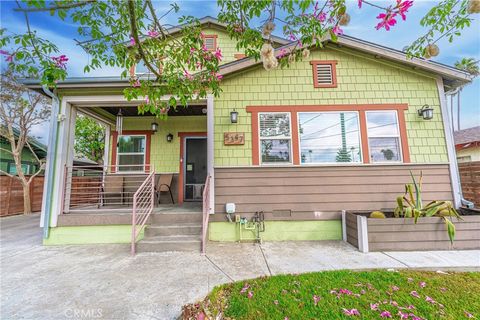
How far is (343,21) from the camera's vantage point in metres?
2.47

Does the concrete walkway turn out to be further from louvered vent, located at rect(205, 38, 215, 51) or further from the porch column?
louvered vent, located at rect(205, 38, 215, 51)

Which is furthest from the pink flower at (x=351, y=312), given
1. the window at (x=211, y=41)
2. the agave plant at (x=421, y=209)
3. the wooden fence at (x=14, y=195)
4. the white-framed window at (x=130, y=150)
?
the wooden fence at (x=14, y=195)

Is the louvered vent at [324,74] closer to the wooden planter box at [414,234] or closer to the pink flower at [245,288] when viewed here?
the wooden planter box at [414,234]

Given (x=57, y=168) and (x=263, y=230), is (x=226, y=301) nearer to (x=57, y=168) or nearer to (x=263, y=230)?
(x=263, y=230)

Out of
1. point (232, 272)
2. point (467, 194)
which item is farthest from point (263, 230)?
point (467, 194)

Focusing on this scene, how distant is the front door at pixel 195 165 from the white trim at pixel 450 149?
6053mm

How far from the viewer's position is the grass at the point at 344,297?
202 centimetres

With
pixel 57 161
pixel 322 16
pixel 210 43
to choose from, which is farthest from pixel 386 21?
pixel 210 43

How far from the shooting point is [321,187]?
4.57 meters

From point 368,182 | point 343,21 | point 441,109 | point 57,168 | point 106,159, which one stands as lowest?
point 368,182

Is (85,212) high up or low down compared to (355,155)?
down

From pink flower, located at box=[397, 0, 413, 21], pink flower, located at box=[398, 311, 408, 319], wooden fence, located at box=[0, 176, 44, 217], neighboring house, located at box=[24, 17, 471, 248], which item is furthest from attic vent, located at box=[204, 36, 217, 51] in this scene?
wooden fence, located at box=[0, 176, 44, 217]

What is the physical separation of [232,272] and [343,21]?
11.7 feet

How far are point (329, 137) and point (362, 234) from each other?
7.02 feet
